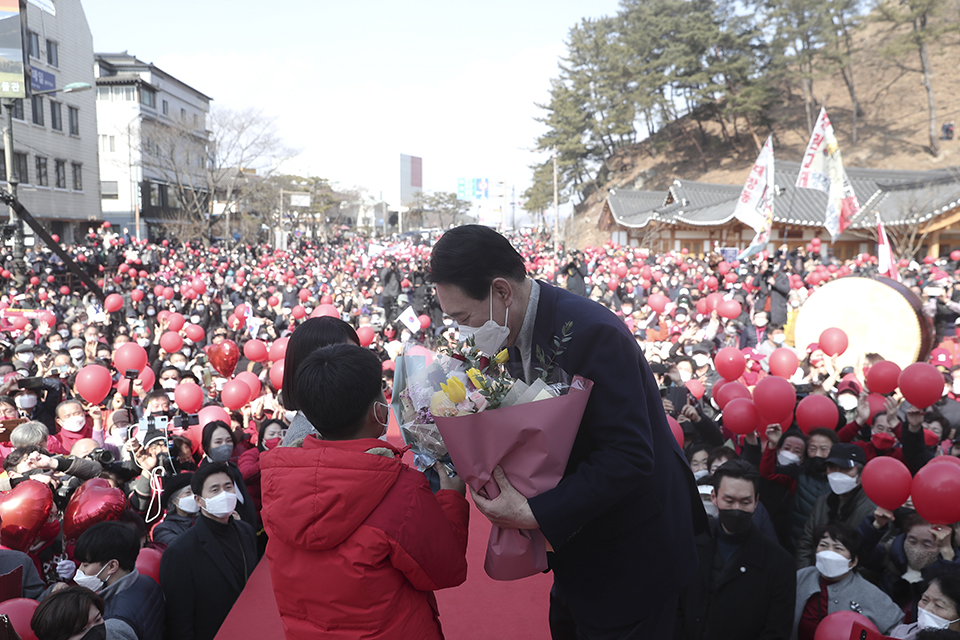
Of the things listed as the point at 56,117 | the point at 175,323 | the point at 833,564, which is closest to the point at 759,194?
the point at 175,323

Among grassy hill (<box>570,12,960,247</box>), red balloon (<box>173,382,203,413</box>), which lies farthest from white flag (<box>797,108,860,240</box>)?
grassy hill (<box>570,12,960,247</box>)

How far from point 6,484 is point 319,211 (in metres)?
48.1

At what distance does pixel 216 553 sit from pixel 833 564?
9.29 ft

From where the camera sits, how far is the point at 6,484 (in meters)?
3.67

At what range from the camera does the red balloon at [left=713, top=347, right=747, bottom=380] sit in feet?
19.4

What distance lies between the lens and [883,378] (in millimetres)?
5133

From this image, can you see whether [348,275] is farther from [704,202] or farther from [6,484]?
[6,484]

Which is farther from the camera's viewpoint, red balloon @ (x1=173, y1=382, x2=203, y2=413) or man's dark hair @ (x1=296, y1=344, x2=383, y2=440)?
red balloon @ (x1=173, y1=382, x2=203, y2=413)

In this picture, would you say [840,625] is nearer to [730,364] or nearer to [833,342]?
[730,364]

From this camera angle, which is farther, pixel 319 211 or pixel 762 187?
pixel 319 211

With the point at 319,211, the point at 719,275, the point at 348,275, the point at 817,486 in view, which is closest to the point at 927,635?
the point at 817,486

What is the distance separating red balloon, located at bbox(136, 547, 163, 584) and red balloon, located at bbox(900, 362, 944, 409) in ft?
15.5

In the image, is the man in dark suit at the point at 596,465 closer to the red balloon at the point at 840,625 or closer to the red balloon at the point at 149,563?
the red balloon at the point at 840,625

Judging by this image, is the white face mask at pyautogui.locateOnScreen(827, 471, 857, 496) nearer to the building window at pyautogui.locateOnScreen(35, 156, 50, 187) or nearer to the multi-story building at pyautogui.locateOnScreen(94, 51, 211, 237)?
the building window at pyautogui.locateOnScreen(35, 156, 50, 187)
